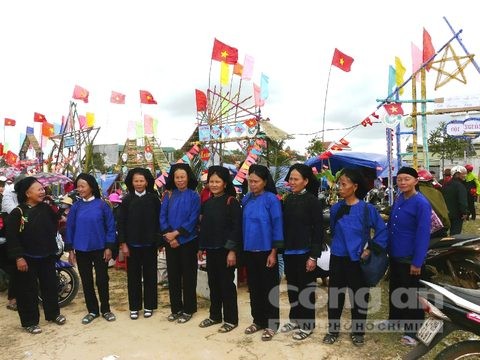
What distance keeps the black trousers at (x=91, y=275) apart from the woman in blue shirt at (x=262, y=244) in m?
1.55

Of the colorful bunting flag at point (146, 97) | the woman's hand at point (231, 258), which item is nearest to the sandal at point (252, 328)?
the woman's hand at point (231, 258)

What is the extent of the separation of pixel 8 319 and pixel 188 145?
8.91m

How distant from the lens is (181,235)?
396 centimetres

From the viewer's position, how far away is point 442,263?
15.3 ft

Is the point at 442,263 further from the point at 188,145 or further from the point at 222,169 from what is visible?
the point at 188,145

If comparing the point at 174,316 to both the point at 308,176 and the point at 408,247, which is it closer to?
the point at 308,176

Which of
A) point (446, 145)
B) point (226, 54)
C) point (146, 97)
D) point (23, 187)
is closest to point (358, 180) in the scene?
point (23, 187)

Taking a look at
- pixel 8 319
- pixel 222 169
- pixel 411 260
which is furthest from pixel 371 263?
pixel 8 319

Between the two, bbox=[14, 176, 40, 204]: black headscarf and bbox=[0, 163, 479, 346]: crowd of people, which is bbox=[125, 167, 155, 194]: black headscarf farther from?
bbox=[14, 176, 40, 204]: black headscarf

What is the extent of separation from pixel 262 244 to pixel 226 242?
359 mm

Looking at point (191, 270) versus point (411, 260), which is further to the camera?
point (191, 270)

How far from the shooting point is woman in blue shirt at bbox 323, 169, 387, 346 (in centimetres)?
335

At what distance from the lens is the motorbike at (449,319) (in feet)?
7.57

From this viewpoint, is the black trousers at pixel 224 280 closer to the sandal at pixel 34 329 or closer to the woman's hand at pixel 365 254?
the woman's hand at pixel 365 254
